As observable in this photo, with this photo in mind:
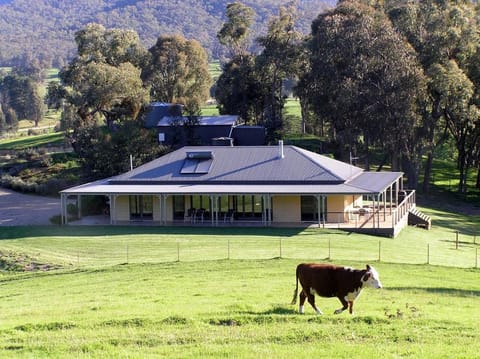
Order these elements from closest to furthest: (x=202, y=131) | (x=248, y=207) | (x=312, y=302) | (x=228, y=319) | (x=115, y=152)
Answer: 1. (x=228, y=319)
2. (x=312, y=302)
3. (x=248, y=207)
4. (x=115, y=152)
5. (x=202, y=131)

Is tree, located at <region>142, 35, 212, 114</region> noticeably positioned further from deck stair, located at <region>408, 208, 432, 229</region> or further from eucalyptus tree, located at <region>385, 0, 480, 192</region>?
deck stair, located at <region>408, 208, 432, 229</region>

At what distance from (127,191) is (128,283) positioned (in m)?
15.2

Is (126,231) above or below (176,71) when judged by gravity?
below

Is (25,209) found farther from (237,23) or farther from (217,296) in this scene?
(237,23)

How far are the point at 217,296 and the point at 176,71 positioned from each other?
5780cm

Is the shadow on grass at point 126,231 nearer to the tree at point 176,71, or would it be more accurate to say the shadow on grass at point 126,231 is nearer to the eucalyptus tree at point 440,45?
the eucalyptus tree at point 440,45

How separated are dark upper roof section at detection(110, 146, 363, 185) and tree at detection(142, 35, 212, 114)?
33.1 m

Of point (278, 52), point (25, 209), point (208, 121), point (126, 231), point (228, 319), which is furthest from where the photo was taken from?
point (278, 52)

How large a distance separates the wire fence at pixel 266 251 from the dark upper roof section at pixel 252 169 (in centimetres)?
628

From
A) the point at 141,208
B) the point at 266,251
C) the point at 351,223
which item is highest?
the point at 141,208

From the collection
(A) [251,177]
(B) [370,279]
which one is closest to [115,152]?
(A) [251,177]

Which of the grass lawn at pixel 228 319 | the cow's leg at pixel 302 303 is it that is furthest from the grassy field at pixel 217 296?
the cow's leg at pixel 302 303

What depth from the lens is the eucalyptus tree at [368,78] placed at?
4909cm

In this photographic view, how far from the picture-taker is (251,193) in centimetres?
3522
